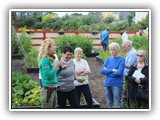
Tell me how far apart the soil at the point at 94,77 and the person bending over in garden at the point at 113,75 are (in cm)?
6

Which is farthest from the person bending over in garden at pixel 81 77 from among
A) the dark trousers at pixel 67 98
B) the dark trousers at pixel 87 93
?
the dark trousers at pixel 67 98

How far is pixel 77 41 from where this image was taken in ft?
16.3

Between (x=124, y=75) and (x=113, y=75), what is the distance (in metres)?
0.15

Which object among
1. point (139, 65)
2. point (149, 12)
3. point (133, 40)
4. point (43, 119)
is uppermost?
point (149, 12)

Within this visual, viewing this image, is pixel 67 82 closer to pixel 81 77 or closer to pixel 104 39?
pixel 81 77

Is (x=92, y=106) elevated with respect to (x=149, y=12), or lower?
lower

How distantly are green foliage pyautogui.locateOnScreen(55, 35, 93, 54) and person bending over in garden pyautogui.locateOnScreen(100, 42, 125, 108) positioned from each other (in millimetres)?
291

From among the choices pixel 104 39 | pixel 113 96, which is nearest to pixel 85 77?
pixel 113 96

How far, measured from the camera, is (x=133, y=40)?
4.94 meters

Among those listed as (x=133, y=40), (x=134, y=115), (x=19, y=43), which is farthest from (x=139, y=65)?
(x=19, y=43)

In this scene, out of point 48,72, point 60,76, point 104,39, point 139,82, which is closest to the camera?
point 48,72

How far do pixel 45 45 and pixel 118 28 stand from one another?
3.35 feet

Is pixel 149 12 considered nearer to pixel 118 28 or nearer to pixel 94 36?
pixel 118 28

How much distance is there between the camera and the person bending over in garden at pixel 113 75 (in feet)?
16.0
